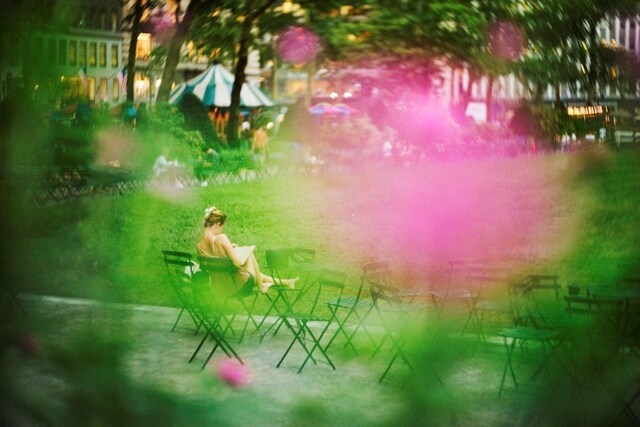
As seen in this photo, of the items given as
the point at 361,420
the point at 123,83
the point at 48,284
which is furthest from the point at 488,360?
→ the point at 48,284

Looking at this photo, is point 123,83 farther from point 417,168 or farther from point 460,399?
point 460,399

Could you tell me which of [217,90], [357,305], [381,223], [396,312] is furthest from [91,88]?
[381,223]

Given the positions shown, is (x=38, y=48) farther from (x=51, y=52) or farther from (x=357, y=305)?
(x=357, y=305)

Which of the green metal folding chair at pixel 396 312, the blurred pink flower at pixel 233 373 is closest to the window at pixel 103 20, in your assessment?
the green metal folding chair at pixel 396 312

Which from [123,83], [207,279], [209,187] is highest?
[123,83]

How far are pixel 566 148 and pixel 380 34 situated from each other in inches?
60.8

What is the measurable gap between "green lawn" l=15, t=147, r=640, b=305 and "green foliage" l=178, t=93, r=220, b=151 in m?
0.33

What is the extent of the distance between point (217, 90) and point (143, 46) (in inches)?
24.5

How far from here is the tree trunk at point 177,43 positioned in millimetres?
4887

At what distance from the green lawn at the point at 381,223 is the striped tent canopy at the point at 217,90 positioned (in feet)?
1.92

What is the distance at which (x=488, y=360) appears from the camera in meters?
5.11

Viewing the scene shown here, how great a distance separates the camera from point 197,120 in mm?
5730

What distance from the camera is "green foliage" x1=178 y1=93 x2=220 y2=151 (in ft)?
18.7

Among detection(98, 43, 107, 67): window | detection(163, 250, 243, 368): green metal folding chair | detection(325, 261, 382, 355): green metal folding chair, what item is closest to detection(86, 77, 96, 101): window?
detection(98, 43, 107, 67): window
